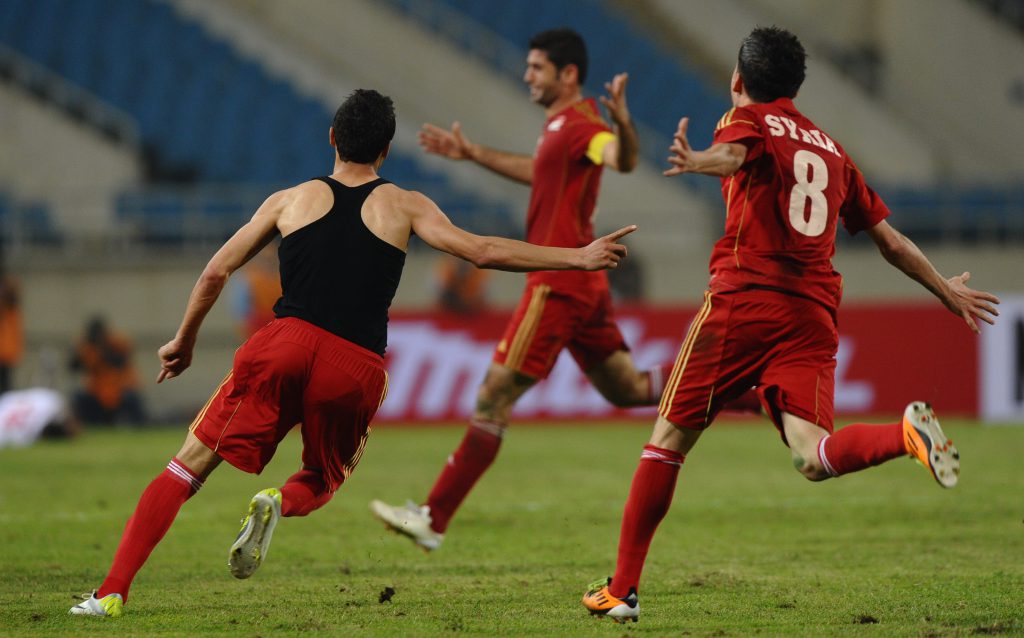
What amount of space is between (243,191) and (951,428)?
1092 centimetres

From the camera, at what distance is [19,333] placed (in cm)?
1806

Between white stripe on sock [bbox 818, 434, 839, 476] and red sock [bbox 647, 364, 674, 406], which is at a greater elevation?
red sock [bbox 647, 364, 674, 406]

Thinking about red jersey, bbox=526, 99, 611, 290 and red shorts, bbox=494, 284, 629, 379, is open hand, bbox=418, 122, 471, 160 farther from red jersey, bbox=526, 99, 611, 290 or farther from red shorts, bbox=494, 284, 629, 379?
red shorts, bbox=494, 284, 629, 379

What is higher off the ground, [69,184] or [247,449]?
[69,184]

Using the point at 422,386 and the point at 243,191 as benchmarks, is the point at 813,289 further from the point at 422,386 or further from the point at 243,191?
the point at 243,191

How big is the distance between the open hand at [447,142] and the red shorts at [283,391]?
9.80 feet

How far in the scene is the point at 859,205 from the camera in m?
6.03

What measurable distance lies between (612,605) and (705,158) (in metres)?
1.85

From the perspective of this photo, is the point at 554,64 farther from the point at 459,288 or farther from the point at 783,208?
the point at 459,288

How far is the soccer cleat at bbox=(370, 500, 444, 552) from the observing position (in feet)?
25.2

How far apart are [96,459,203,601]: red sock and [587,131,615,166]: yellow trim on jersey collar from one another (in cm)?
339

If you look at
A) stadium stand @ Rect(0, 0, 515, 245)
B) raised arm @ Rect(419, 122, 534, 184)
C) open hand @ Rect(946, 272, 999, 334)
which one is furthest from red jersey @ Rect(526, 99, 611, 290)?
stadium stand @ Rect(0, 0, 515, 245)

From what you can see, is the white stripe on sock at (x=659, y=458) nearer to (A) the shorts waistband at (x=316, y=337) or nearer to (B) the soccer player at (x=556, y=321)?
(A) the shorts waistband at (x=316, y=337)

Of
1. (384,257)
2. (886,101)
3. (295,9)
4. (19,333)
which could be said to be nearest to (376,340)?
(384,257)
